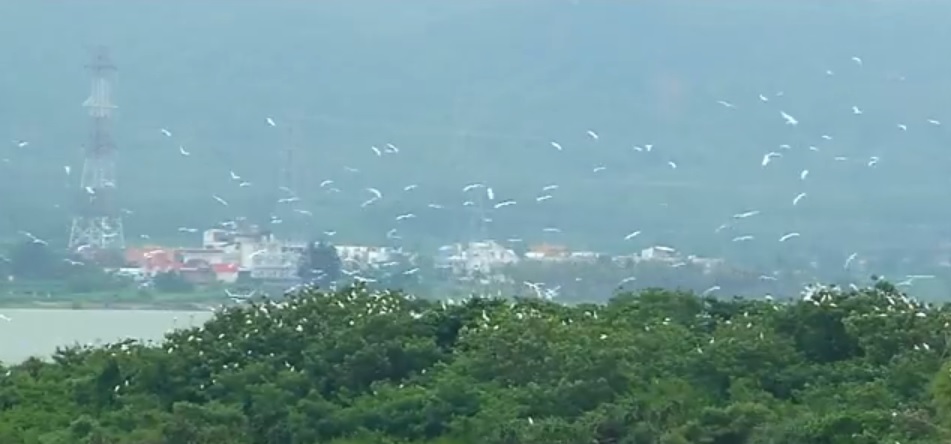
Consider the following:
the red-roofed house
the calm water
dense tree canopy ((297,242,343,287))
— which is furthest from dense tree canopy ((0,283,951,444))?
the red-roofed house

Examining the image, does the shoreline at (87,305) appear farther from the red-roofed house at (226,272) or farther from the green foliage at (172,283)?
the red-roofed house at (226,272)

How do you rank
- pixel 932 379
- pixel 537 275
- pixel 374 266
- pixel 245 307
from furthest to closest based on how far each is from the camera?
pixel 374 266
pixel 537 275
pixel 245 307
pixel 932 379

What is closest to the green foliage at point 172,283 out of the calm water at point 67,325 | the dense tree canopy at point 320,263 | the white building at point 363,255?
the calm water at point 67,325

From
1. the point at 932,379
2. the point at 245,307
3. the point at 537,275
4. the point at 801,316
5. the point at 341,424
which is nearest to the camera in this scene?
the point at 932,379

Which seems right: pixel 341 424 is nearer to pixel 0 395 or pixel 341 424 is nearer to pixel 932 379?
pixel 0 395

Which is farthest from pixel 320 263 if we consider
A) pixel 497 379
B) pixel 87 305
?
pixel 497 379

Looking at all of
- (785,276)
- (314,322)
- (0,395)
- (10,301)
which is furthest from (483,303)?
(10,301)
